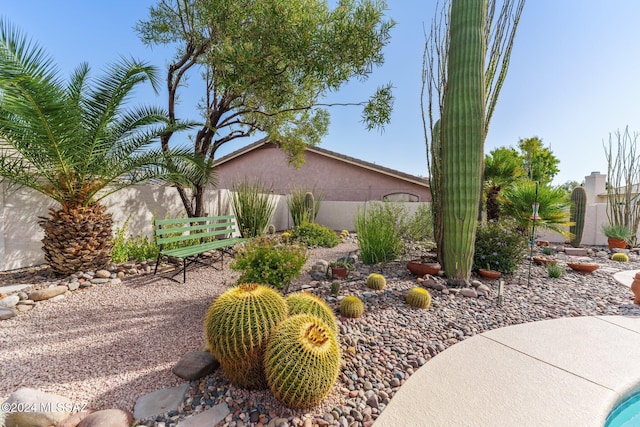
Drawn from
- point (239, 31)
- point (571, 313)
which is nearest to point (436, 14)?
point (239, 31)

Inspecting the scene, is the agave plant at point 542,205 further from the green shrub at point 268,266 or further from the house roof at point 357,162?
the house roof at point 357,162

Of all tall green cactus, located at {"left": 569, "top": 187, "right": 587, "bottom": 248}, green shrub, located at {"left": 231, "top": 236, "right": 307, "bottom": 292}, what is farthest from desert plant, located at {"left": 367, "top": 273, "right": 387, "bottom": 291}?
tall green cactus, located at {"left": 569, "top": 187, "right": 587, "bottom": 248}

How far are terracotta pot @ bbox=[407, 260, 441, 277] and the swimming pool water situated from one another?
2320 mm

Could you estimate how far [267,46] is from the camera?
4.55 metres

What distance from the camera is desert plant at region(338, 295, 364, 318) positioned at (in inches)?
114

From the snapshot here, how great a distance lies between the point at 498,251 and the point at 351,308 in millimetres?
3150

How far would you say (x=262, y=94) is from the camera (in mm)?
5465

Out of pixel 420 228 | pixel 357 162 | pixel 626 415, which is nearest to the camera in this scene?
pixel 626 415

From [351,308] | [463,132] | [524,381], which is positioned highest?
[463,132]

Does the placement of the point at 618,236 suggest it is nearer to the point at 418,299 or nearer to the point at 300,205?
the point at 418,299

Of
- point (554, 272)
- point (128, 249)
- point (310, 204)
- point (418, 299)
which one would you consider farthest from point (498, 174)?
point (128, 249)

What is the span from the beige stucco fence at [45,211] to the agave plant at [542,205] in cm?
770

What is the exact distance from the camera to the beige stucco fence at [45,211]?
4.40 m

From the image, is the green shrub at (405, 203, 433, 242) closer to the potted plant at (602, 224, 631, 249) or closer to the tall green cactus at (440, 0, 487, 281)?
the tall green cactus at (440, 0, 487, 281)
